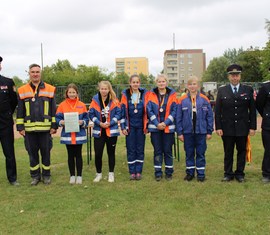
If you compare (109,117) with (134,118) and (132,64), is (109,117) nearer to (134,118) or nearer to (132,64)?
(134,118)

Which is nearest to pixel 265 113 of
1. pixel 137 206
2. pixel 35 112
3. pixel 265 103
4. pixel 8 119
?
pixel 265 103

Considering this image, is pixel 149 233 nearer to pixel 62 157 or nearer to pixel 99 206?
pixel 99 206

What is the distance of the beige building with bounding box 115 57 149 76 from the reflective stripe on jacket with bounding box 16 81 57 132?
5145 inches

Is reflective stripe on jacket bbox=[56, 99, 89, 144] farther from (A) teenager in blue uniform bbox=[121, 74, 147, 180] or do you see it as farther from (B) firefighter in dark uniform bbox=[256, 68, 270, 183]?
(B) firefighter in dark uniform bbox=[256, 68, 270, 183]

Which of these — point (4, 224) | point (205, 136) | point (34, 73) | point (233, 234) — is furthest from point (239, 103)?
point (4, 224)

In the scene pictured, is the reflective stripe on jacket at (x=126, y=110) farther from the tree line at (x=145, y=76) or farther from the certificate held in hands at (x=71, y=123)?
the tree line at (x=145, y=76)

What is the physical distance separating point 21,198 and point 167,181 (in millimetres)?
2588

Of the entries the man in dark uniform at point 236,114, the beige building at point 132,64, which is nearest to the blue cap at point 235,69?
the man in dark uniform at point 236,114

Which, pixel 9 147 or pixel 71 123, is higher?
pixel 71 123

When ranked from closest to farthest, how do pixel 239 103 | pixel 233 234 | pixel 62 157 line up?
pixel 233 234 < pixel 239 103 < pixel 62 157

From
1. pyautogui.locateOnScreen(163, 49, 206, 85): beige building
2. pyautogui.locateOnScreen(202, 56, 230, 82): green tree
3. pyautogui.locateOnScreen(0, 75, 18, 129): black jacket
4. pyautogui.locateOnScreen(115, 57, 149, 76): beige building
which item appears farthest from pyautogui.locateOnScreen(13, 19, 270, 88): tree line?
pyautogui.locateOnScreen(115, 57, 149, 76): beige building

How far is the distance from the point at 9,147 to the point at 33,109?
2.92 feet

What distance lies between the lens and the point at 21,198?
570 cm

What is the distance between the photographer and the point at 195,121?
6.36m
